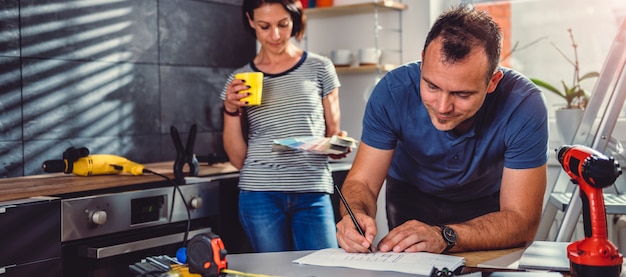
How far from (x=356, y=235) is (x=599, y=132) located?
1401mm

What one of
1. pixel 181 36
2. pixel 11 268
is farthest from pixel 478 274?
pixel 181 36

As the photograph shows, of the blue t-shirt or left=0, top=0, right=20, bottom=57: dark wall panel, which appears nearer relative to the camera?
the blue t-shirt

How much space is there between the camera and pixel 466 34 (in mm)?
1814

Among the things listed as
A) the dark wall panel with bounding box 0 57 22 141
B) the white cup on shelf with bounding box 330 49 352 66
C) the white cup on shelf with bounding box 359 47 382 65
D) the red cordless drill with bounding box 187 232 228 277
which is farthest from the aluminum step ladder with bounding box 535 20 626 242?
the dark wall panel with bounding box 0 57 22 141

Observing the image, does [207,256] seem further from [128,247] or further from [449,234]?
[128,247]

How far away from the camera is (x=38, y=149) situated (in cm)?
305

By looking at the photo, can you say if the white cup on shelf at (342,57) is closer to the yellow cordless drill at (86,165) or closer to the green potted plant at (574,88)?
the green potted plant at (574,88)

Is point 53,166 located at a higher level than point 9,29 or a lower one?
lower

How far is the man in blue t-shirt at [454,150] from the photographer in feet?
5.93

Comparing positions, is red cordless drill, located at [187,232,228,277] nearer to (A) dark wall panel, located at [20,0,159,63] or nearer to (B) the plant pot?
(A) dark wall panel, located at [20,0,159,63]

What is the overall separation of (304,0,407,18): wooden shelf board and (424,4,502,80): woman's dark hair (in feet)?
6.28

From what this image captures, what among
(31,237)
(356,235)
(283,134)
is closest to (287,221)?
(283,134)

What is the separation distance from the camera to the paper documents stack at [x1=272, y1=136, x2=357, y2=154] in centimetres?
259

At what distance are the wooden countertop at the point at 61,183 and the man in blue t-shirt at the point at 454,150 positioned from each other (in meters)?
1.04
